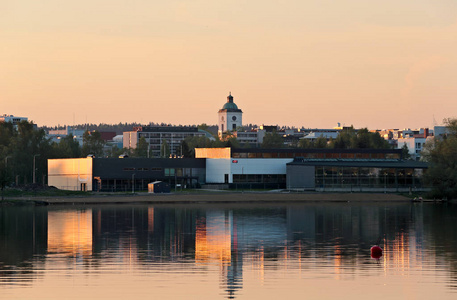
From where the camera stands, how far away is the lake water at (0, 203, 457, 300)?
43062 millimetres

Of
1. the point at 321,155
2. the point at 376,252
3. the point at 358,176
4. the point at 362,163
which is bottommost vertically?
the point at 376,252

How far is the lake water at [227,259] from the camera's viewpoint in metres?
43.1

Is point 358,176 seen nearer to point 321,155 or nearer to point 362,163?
point 362,163

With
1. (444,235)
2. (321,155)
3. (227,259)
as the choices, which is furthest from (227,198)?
(227,259)

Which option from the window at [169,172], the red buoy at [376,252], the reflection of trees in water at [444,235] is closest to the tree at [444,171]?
the reflection of trees in water at [444,235]

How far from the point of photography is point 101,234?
76500 millimetres

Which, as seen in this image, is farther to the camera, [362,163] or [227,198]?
[362,163]

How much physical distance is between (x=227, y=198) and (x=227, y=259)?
90883 millimetres

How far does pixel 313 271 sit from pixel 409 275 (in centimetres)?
577

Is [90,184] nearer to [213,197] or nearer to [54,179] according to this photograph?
[54,179]

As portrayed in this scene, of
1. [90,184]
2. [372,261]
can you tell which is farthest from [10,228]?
[90,184]

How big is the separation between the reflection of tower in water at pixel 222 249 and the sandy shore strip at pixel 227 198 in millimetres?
46057

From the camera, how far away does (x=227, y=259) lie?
2234 inches

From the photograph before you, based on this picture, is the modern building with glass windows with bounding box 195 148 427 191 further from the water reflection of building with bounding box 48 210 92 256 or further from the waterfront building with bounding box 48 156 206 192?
the water reflection of building with bounding box 48 210 92 256
